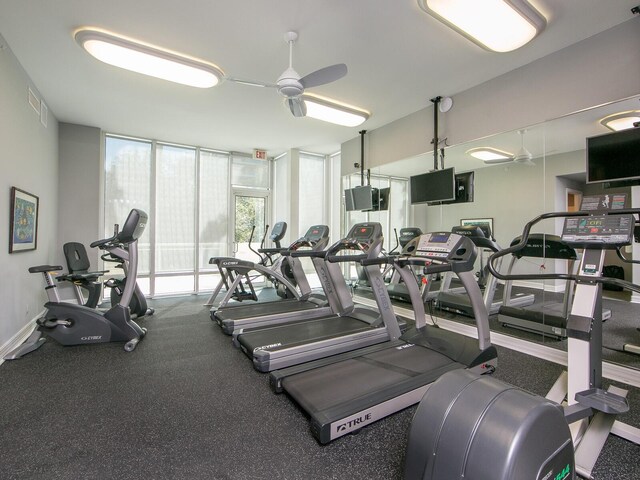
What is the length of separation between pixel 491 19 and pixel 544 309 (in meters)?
3.05

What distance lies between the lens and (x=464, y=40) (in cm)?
292

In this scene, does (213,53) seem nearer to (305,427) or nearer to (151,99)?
(151,99)

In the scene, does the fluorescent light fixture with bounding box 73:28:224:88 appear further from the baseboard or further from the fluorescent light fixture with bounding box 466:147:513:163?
the fluorescent light fixture with bounding box 466:147:513:163

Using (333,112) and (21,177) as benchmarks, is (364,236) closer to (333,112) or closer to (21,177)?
(333,112)

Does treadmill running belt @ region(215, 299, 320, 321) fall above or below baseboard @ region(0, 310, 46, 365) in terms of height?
above

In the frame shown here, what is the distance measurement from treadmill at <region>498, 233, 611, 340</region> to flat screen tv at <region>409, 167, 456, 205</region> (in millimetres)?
1020

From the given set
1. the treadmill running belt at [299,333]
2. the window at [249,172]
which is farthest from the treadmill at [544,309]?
the window at [249,172]

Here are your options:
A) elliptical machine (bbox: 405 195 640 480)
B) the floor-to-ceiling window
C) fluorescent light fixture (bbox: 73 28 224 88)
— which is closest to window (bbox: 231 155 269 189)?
the floor-to-ceiling window

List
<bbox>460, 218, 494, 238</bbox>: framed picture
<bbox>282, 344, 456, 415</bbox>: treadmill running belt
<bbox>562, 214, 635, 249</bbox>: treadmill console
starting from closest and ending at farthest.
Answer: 1. <bbox>562, 214, 635, 249</bbox>: treadmill console
2. <bbox>282, 344, 456, 415</bbox>: treadmill running belt
3. <bbox>460, 218, 494, 238</bbox>: framed picture

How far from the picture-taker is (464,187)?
3977mm

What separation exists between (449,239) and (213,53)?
2950mm

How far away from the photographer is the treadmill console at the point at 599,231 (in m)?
1.74

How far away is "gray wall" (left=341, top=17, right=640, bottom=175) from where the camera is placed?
271 centimetres

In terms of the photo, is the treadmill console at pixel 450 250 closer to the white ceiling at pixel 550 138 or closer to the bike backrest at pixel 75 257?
the white ceiling at pixel 550 138
